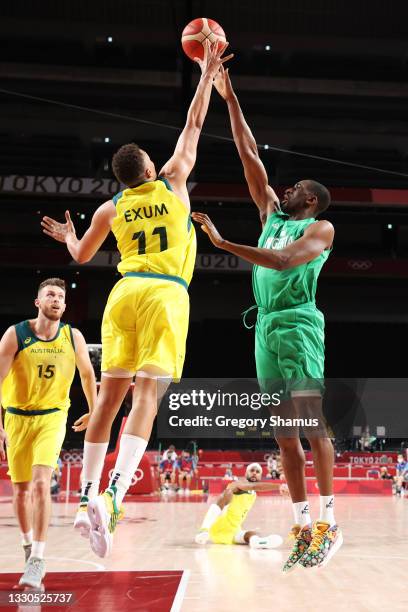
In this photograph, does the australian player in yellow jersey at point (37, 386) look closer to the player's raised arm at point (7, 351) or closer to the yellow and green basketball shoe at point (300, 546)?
the player's raised arm at point (7, 351)

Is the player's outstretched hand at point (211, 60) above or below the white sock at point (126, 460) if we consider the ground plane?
above

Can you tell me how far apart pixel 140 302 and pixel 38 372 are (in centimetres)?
247

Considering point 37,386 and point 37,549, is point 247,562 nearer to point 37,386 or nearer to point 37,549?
point 37,549

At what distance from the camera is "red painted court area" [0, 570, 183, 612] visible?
5.32 meters

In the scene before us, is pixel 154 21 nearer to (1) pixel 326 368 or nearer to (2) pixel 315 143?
(2) pixel 315 143

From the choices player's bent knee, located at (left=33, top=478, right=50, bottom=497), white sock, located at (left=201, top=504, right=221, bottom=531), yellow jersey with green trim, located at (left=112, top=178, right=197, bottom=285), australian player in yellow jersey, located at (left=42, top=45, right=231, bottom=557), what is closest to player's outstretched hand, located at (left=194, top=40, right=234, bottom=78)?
australian player in yellow jersey, located at (left=42, top=45, right=231, bottom=557)

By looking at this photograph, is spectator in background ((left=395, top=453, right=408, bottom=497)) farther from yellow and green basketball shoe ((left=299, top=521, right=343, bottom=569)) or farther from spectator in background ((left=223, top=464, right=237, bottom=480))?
yellow and green basketball shoe ((left=299, top=521, right=343, bottom=569))

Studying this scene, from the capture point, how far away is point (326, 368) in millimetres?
26438

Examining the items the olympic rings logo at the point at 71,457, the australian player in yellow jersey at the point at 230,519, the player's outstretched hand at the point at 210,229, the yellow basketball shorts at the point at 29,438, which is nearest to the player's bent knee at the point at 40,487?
the yellow basketball shorts at the point at 29,438

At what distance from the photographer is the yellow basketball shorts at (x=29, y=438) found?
6.25 meters

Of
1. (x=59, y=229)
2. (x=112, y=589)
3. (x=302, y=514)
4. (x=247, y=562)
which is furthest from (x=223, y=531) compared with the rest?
(x=59, y=229)

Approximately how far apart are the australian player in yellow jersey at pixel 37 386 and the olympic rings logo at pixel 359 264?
19373mm

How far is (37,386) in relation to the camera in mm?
6316

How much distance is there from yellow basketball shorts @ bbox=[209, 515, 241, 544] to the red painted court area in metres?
2.32
